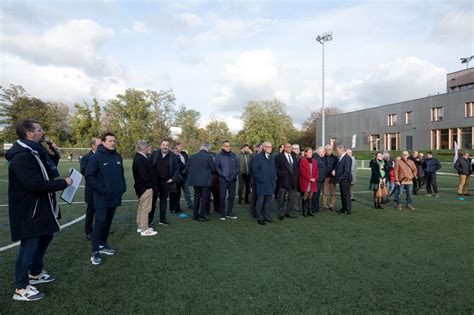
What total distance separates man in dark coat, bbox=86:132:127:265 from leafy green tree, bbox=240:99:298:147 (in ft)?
179

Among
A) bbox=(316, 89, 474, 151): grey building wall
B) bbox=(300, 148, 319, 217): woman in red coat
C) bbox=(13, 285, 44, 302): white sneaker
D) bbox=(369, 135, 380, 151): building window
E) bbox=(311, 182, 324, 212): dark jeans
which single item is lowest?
bbox=(13, 285, 44, 302): white sneaker

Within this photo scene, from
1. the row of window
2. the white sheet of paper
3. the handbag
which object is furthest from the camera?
the row of window

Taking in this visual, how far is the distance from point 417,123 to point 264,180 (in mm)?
41307

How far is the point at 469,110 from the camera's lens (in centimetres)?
3628

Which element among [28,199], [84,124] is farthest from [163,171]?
[84,124]

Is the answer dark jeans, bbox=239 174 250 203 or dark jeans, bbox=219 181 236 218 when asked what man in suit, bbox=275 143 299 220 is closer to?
dark jeans, bbox=219 181 236 218

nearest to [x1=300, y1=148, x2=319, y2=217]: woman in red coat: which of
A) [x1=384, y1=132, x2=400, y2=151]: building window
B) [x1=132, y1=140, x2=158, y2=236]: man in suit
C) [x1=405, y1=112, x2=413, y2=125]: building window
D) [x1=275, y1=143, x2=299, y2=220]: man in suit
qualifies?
[x1=275, y1=143, x2=299, y2=220]: man in suit

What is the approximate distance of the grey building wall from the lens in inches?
1468

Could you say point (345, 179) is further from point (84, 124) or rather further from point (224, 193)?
point (84, 124)

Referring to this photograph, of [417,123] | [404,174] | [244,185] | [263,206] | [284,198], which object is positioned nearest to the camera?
[263,206]

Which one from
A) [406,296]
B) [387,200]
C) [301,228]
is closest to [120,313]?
[406,296]

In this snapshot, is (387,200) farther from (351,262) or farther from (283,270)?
(283,270)

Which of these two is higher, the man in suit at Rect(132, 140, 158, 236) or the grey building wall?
the grey building wall

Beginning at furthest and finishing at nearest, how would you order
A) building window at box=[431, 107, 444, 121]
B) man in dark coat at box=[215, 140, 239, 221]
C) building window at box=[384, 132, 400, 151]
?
1. building window at box=[384, 132, 400, 151]
2. building window at box=[431, 107, 444, 121]
3. man in dark coat at box=[215, 140, 239, 221]
